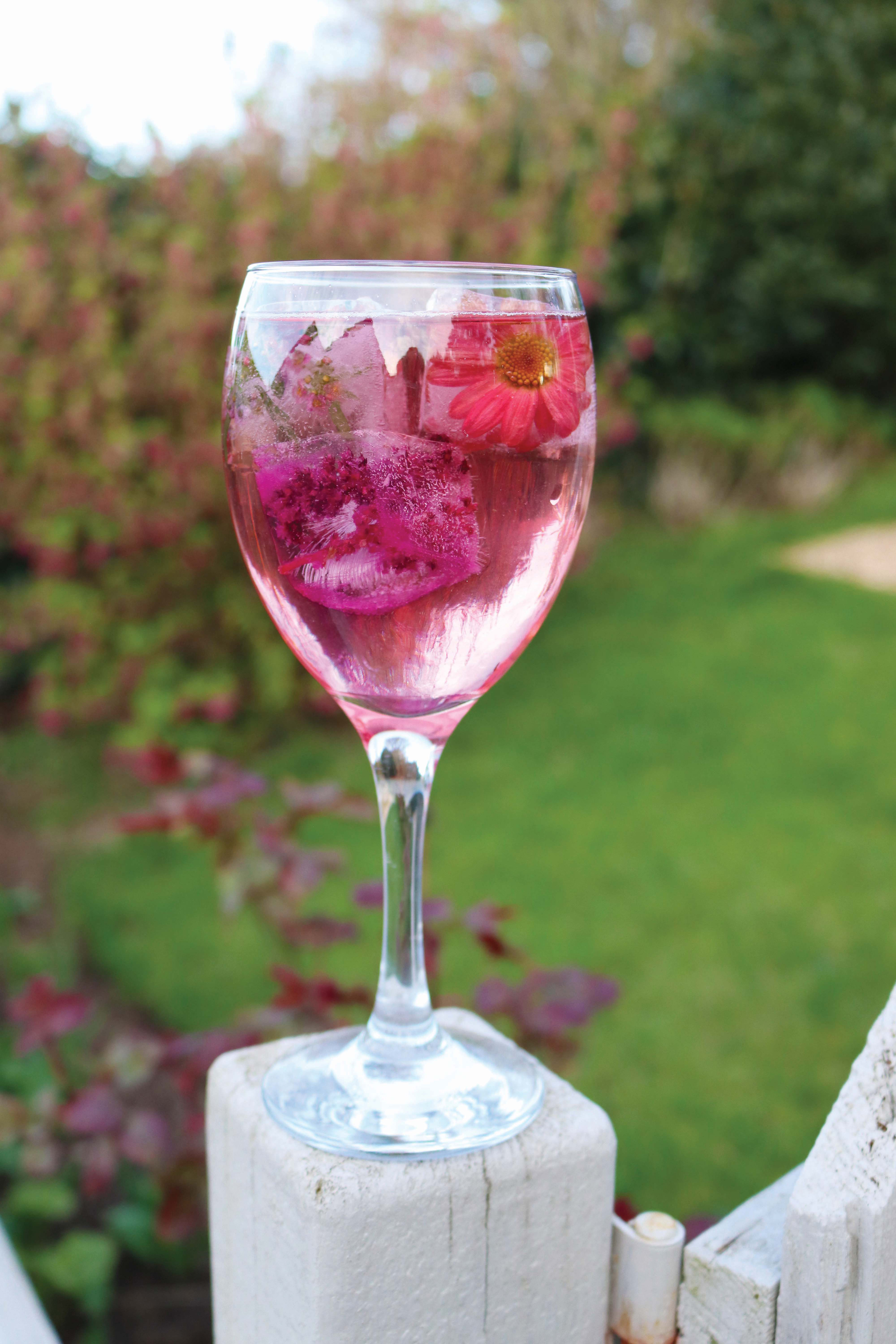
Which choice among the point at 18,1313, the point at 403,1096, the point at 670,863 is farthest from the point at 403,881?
the point at 670,863

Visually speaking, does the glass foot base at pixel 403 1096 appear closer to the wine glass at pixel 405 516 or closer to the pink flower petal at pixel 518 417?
the wine glass at pixel 405 516

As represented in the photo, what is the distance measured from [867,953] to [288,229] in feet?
10.9

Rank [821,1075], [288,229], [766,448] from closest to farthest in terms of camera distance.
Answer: [821,1075], [288,229], [766,448]

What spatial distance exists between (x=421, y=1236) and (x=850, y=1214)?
26cm

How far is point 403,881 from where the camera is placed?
890 millimetres

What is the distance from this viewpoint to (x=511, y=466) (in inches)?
30.7

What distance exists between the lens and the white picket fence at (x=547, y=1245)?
76 cm

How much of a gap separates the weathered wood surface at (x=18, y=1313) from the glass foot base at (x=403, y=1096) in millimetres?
278

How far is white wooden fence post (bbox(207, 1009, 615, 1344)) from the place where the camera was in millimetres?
785

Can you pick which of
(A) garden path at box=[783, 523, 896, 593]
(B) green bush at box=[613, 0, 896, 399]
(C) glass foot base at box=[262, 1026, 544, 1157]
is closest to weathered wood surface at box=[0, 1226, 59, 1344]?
(C) glass foot base at box=[262, 1026, 544, 1157]

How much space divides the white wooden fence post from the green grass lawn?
2.67 ft

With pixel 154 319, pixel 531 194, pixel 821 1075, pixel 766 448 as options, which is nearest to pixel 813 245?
pixel 766 448

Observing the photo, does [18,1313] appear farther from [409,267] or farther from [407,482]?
[409,267]

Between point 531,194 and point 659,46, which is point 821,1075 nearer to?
point 531,194
